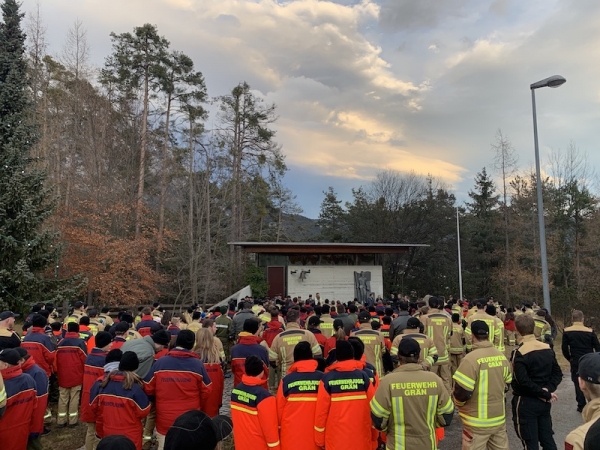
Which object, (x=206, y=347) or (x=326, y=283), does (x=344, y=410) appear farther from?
(x=326, y=283)

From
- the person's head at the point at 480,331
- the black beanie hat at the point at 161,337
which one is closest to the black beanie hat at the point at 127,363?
the black beanie hat at the point at 161,337

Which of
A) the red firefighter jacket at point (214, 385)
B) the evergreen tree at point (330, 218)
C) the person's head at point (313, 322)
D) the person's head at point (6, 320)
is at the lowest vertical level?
the red firefighter jacket at point (214, 385)

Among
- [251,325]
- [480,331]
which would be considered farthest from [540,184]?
[251,325]

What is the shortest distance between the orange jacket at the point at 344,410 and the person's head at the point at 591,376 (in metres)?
1.99

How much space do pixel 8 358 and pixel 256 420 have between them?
3101 millimetres

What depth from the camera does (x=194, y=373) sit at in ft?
16.2

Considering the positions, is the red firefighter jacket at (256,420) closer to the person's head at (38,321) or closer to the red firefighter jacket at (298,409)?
the red firefighter jacket at (298,409)

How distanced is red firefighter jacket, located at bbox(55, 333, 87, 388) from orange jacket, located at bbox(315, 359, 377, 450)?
5.55 m

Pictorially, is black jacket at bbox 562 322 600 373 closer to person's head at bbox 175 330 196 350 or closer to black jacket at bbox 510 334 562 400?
black jacket at bbox 510 334 562 400

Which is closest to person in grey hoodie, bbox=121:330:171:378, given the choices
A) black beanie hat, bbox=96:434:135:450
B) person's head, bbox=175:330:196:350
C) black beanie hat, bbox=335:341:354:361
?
person's head, bbox=175:330:196:350

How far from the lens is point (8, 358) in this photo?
459 cm

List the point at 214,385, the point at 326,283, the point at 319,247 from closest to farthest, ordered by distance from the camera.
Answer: the point at 214,385, the point at 319,247, the point at 326,283

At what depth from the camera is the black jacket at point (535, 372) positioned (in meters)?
4.73

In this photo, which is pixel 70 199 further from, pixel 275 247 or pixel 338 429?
pixel 338 429
